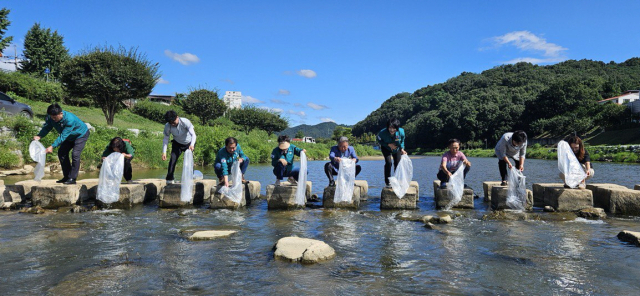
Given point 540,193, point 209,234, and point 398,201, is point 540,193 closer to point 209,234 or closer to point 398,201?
point 398,201

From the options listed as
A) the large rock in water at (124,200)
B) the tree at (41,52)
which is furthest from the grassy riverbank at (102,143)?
the tree at (41,52)

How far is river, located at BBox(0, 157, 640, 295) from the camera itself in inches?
135

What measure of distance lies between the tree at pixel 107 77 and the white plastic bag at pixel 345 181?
2298 centimetres

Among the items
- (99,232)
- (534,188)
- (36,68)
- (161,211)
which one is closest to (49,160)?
(161,211)

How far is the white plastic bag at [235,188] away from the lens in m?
7.39

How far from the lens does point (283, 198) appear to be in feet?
24.8

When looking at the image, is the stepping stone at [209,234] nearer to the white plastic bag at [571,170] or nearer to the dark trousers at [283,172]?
the dark trousers at [283,172]

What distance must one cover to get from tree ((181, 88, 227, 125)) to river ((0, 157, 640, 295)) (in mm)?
37015

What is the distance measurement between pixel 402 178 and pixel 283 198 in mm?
2433

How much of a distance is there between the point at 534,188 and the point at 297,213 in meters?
5.60

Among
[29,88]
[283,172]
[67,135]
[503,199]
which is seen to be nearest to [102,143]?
→ [67,135]

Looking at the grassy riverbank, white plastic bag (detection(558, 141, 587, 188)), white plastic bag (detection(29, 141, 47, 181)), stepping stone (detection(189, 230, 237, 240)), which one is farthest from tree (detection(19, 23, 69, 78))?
white plastic bag (detection(558, 141, 587, 188))

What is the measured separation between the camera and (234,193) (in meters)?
7.51

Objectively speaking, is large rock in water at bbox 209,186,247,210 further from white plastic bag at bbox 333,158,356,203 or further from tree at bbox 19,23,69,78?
tree at bbox 19,23,69,78
